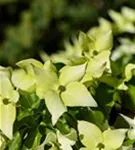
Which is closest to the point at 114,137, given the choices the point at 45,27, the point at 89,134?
the point at 89,134

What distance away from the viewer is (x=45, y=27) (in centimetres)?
245

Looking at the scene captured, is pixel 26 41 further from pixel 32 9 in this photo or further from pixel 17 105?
pixel 17 105

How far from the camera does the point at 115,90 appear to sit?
77 centimetres

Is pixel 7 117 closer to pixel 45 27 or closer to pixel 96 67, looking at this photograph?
pixel 96 67

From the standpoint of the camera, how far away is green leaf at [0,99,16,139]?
2.35 ft

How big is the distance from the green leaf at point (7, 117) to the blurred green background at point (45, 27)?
1.59 meters

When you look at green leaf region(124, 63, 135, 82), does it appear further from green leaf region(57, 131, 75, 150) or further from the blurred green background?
the blurred green background

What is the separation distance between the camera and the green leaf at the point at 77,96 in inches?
28.1

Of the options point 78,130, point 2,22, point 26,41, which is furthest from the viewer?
point 2,22

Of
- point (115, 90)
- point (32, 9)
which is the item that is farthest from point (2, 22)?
point (115, 90)

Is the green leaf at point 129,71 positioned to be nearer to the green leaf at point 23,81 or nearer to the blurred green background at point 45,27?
the green leaf at point 23,81

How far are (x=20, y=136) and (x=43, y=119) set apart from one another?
32mm

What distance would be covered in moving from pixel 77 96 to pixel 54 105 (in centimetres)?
3

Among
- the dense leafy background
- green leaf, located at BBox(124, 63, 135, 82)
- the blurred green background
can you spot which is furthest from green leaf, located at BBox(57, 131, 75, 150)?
the blurred green background
